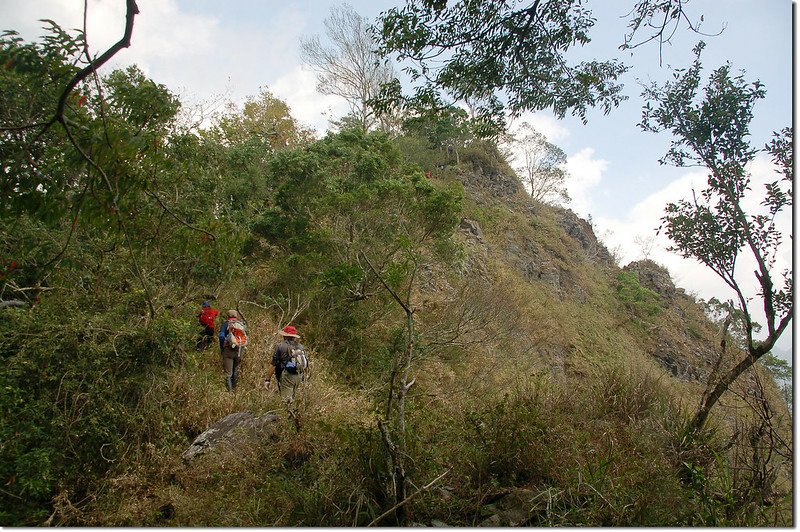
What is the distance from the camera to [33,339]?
581 cm

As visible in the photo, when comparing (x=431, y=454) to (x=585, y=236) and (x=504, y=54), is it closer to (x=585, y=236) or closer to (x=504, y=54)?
(x=504, y=54)

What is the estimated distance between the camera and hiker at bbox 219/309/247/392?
7832 mm

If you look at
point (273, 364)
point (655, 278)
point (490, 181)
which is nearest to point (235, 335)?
point (273, 364)

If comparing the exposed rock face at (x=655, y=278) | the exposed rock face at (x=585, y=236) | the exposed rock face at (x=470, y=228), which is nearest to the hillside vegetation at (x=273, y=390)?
the exposed rock face at (x=470, y=228)

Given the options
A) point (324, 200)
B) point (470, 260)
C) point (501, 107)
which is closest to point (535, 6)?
point (501, 107)

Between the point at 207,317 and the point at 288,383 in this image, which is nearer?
the point at 288,383

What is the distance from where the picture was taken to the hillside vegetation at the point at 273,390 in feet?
12.0

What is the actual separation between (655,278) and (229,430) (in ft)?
97.5

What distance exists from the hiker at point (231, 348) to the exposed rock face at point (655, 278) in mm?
27384

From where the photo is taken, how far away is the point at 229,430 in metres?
6.32

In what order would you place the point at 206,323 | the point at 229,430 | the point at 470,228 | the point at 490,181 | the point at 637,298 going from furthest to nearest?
1. the point at 490,181
2. the point at 637,298
3. the point at 470,228
4. the point at 206,323
5. the point at 229,430

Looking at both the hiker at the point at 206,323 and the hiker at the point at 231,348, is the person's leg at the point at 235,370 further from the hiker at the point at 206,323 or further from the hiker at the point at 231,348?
the hiker at the point at 206,323

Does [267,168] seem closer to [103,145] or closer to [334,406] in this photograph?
[334,406]

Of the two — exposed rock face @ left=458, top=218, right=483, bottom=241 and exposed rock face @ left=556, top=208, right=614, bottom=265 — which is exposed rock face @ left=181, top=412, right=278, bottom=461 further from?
exposed rock face @ left=556, top=208, right=614, bottom=265
